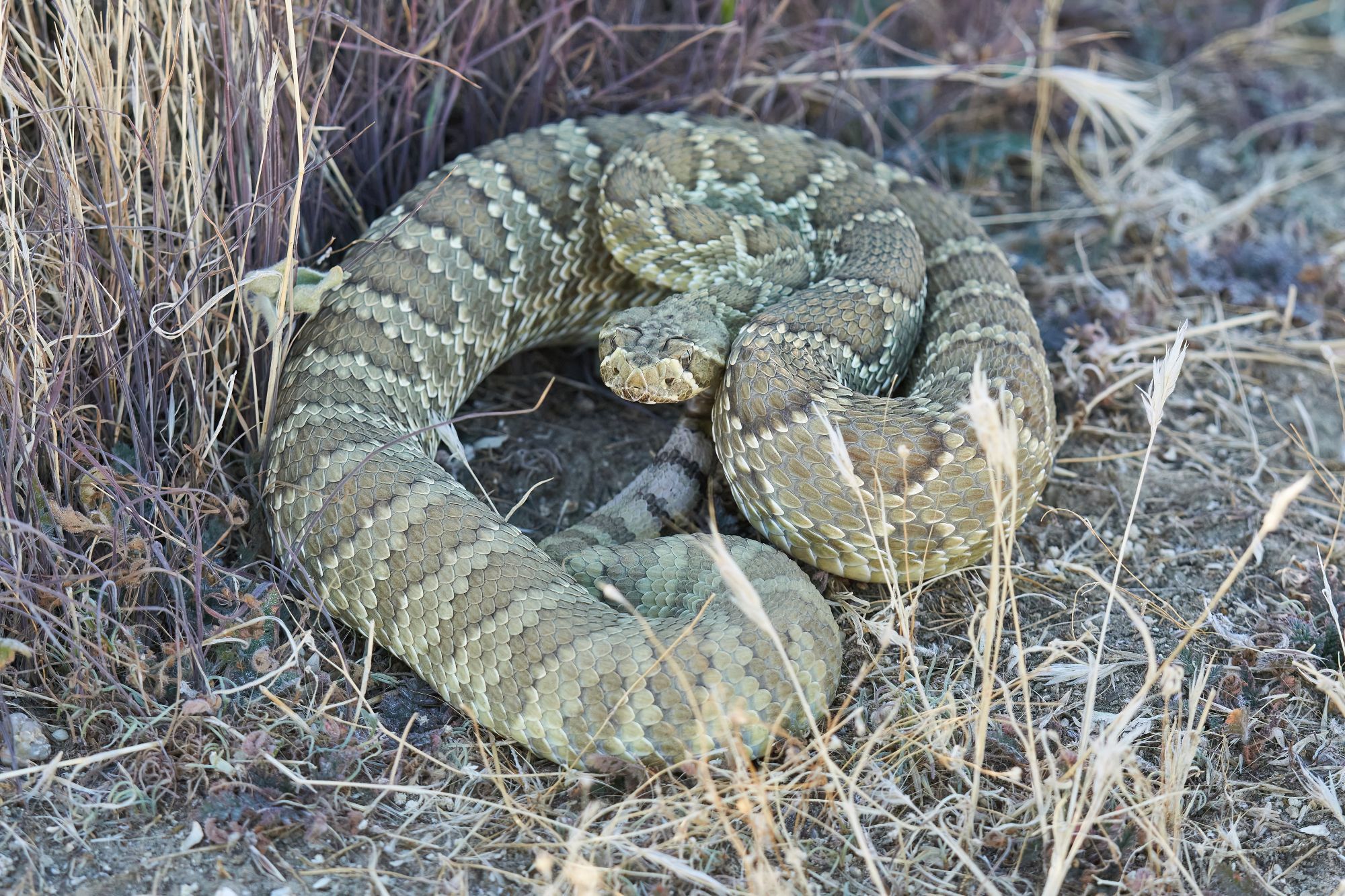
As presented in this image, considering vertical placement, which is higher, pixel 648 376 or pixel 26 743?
pixel 648 376

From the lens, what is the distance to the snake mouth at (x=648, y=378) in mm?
3828

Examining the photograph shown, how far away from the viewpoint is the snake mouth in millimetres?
3828

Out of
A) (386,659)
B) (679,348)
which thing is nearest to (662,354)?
(679,348)

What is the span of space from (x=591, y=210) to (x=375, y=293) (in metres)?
1.01

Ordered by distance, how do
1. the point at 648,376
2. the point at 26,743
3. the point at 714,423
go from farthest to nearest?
1. the point at 714,423
2. the point at 648,376
3. the point at 26,743

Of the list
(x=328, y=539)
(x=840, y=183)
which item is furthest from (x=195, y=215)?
(x=840, y=183)

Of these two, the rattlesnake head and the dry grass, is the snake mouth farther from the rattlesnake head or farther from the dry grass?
the dry grass

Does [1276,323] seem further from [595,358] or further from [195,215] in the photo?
[195,215]

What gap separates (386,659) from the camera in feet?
12.1

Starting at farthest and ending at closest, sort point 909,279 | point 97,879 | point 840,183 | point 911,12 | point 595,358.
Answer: point 911,12 < point 595,358 < point 840,183 < point 909,279 < point 97,879

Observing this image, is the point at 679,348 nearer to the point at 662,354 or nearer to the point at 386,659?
the point at 662,354

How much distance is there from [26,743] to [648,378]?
2025 mm

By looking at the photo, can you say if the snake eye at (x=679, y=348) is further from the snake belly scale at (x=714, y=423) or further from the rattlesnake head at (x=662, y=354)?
the snake belly scale at (x=714, y=423)

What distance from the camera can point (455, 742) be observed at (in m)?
3.34
